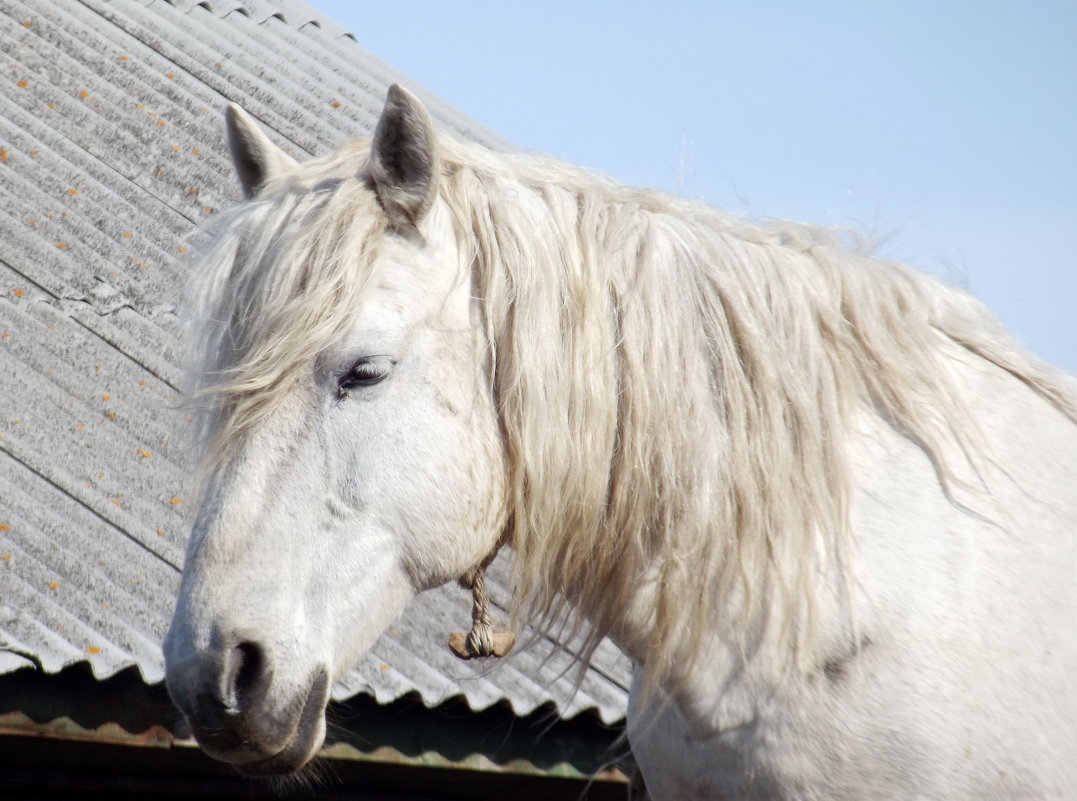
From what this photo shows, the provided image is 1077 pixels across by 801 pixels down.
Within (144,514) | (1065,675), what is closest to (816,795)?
(1065,675)

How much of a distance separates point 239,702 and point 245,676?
39 mm

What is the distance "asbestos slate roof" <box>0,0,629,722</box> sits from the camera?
2904 millimetres

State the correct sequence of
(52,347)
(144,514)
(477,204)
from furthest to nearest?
(52,347)
(144,514)
(477,204)

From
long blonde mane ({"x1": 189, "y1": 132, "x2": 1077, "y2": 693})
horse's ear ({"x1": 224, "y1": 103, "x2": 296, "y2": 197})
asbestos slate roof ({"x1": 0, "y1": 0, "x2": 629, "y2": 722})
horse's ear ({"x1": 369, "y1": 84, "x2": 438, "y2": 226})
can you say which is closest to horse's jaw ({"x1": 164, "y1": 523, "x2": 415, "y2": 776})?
long blonde mane ({"x1": 189, "y1": 132, "x2": 1077, "y2": 693})

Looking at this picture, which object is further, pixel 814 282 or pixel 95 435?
pixel 95 435

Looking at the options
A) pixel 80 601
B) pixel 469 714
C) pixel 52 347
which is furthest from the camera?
pixel 52 347

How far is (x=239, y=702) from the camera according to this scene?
63.2 inches

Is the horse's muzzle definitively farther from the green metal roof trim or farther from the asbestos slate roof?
the green metal roof trim

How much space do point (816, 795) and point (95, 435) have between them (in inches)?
104

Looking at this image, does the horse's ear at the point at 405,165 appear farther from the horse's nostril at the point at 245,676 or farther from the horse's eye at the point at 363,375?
the horse's nostril at the point at 245,676

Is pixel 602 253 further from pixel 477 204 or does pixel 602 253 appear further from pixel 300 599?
pixel 300 599

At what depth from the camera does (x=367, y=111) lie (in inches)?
241

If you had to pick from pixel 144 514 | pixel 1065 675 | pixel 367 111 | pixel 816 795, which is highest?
pixel 1065 675

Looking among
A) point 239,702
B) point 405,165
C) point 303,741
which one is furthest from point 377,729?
point 405,165
